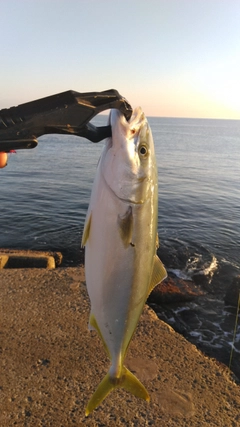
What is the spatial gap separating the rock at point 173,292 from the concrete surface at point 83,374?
7.93ft

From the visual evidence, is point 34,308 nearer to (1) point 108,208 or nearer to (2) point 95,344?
(2) point 95,344

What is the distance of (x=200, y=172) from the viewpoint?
31672 mm

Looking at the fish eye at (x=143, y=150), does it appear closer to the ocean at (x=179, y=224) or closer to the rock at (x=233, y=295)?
the ocean at (x=179, y=224)

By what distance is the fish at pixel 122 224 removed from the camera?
2.30 metres

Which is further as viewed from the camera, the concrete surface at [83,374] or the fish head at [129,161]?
the concrete surface at [83,374]

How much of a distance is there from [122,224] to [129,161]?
426mm

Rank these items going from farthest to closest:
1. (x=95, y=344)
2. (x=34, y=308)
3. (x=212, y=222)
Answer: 1. (x=212, y=222)
2. (x=34, y=308)
3. (x=95, y=344)

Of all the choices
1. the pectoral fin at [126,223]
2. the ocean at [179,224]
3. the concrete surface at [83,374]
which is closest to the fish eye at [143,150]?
the pectoral fin at [126,223]

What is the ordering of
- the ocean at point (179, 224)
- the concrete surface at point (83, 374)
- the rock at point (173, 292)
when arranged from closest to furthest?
the concrete surface at point (83, 374) → the ocean at point (179, 224) → the rock at point (173, 292)

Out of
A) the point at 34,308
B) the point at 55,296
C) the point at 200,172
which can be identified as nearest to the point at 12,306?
the point at 34,308

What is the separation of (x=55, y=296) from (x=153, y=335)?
6.23 feet

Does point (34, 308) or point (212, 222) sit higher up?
point (34, 308)

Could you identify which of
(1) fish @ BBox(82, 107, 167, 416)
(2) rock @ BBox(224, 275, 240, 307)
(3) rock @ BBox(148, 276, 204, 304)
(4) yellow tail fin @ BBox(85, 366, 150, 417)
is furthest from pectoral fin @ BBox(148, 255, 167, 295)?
(2) rock @ BBox(224, 275, 240, 307)

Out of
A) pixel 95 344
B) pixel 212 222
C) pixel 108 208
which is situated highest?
pixel 108 208
